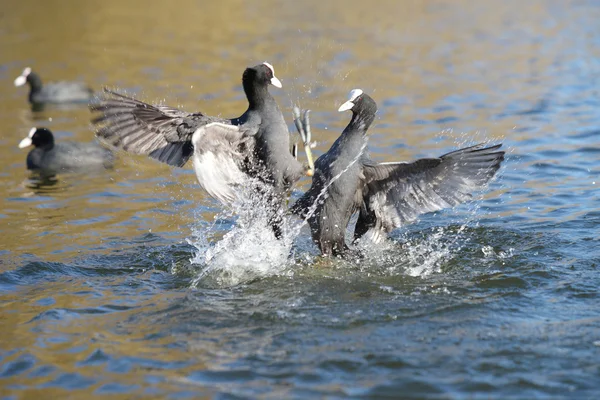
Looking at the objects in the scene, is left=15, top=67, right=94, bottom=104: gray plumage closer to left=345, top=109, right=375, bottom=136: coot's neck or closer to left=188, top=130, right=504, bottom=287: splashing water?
left=188, top=130, right=504, bottom=287: splashing water

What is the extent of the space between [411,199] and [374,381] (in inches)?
71.0

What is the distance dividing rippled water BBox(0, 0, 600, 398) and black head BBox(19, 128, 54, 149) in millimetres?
228

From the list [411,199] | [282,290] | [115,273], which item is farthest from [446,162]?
[115,273]

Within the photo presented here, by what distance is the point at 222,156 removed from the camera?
15.9 feet

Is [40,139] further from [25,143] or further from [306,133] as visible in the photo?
[306,133]

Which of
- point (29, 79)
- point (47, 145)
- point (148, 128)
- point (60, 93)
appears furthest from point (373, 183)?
Answer: point (29, 79)

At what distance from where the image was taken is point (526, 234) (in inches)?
216

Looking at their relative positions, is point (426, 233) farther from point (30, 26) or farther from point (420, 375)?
point (30, 26)

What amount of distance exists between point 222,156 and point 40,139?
4155mm

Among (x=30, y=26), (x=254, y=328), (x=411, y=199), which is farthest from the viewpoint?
(x=30, y=26)

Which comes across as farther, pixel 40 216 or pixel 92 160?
pixel 92 160

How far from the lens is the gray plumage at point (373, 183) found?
16.2ft

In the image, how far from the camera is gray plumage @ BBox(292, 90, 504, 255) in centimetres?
494

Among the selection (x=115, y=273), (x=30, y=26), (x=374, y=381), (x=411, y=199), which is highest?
(x=30, y=26)
